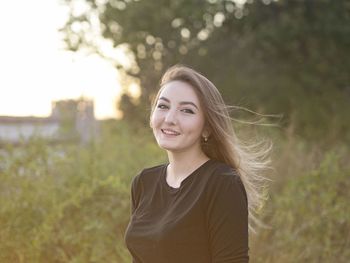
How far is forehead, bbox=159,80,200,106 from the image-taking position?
2.94 metres

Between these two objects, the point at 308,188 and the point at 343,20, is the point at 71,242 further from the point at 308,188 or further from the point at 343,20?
the point at 343,20

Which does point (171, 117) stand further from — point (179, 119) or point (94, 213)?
point (94, 213)

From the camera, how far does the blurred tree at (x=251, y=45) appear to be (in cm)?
1611

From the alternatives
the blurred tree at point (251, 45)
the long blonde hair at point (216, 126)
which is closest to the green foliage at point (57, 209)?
the long blonde hair at point (216, 126)

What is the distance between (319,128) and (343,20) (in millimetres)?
2613

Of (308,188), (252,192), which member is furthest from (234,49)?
(252,192)

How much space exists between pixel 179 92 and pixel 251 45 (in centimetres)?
1423

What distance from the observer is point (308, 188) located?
5918mm

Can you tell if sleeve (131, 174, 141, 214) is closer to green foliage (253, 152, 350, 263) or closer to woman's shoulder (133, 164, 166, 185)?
woman's shoulder (133, 164, 166, 185)

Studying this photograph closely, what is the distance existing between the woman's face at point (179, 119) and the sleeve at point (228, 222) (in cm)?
31

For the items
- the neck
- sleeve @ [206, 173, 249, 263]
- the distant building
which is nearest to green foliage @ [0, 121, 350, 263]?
the distant building

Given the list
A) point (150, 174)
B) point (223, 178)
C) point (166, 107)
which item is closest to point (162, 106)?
point (166, 107)

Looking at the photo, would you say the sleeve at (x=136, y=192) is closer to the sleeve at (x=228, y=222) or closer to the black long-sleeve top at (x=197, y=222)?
the black long-sleeve top at (x=197, y=222)

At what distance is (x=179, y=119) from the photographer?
2918 millimetres
